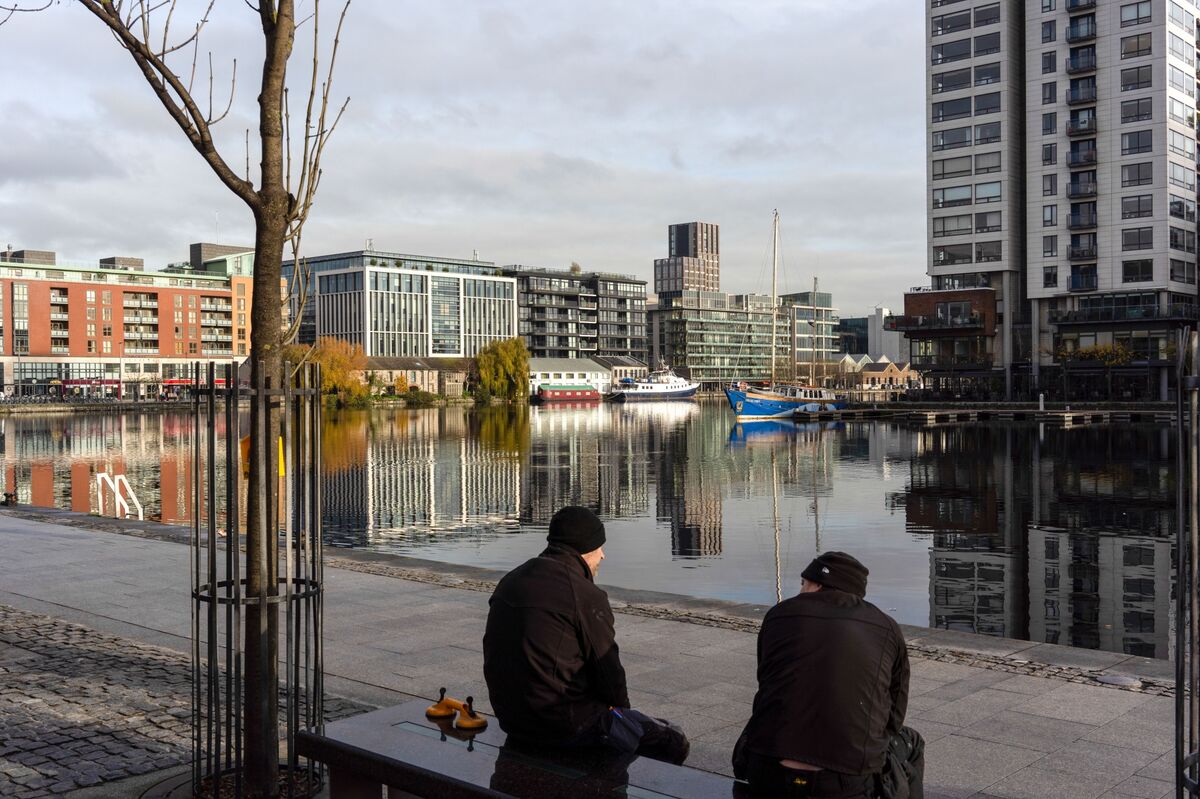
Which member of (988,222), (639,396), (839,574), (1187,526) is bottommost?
(639,396)

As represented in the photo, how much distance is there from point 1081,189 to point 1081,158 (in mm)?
2306

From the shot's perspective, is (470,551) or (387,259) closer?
(470,551)

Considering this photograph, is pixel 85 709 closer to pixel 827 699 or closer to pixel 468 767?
pixel 468 767

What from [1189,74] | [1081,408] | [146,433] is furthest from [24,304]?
[1189,74]

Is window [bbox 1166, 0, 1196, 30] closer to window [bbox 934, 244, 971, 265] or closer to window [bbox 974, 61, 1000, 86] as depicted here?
window [bbox 974, 61, 1000, 86]

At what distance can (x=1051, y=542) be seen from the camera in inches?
815

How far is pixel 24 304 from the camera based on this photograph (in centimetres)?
12256

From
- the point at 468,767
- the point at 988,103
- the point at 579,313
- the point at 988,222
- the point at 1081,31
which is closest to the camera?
the point at 468,767

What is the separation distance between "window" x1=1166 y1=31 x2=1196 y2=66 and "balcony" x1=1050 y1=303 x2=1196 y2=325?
18130 mm

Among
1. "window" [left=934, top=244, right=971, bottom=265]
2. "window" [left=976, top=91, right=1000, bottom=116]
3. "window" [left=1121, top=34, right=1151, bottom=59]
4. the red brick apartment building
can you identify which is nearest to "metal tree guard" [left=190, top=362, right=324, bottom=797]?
"window" [left=934, top=244, right=971, bottom=265]

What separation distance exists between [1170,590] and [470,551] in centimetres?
1208

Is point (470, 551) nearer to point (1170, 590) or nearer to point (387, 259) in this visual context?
point (1170, 590)

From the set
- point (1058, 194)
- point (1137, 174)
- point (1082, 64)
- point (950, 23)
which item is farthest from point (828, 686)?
point (950, 23)

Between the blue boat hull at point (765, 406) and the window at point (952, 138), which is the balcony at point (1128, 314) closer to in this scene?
the window at point (952, 138)
